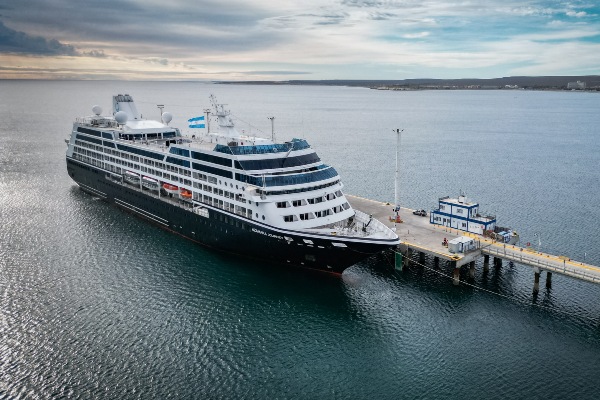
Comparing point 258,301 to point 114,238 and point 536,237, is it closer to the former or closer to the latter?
point 114,238

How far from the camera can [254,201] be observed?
4956 cm

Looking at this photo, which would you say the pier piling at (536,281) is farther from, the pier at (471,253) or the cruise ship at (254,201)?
the cruise ship at (254,201)

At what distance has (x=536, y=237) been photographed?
201ft

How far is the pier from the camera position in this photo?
45.5 meters

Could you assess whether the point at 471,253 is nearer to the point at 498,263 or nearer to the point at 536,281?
the point at 498,263

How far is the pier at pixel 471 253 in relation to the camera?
45.5m

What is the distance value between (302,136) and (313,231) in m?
109

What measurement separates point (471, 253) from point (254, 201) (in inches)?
906

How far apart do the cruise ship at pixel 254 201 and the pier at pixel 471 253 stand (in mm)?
→ 4971

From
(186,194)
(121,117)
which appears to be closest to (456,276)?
(186,194)

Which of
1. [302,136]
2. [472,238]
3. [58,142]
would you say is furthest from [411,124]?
[472,238]

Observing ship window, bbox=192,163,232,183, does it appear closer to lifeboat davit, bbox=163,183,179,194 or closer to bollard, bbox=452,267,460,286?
lifeboat davit, bbox=163,183,179,194

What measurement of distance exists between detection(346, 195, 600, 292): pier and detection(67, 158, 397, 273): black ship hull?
682 cm

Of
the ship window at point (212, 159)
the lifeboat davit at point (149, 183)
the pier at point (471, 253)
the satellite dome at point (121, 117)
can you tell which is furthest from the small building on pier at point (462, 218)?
the satellite dome at point (121, 117)
